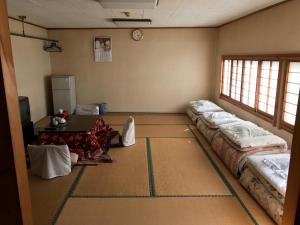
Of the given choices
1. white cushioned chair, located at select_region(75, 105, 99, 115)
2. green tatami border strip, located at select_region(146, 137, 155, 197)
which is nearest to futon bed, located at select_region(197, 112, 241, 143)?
green tatami border strip, located at select_region(146, 137, 155, 197)

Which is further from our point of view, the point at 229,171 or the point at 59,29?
the point at 59,29

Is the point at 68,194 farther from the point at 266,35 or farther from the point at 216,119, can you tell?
the point at 266,35

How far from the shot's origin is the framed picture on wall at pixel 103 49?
719 cm

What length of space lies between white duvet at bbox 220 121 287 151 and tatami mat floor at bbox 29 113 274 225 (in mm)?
502

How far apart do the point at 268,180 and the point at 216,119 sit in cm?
235

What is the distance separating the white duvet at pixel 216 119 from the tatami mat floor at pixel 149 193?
582mm

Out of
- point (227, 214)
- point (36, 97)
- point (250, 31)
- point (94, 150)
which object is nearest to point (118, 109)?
point (36, 97)

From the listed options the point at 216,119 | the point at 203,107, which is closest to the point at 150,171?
the point at 216,119

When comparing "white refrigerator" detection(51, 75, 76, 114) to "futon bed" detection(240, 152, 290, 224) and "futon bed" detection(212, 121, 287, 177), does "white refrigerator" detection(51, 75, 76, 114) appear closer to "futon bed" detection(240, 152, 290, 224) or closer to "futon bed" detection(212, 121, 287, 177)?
"futon bed" detection(212, 121, 287, 177)

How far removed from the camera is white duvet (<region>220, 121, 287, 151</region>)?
347 centimetres

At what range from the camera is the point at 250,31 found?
489 centimetres

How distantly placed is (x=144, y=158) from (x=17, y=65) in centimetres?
349

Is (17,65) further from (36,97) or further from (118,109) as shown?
(118,109)

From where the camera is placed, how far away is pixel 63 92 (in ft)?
22.9
